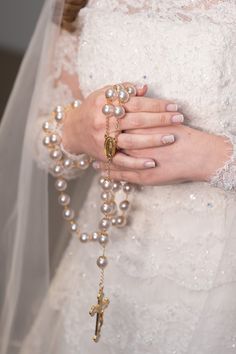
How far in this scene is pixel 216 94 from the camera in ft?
3.21

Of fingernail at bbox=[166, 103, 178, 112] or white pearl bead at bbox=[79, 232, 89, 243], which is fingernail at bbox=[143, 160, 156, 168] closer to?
fingernail at bbox=[166, 103, 178, 112]

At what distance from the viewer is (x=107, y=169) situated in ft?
3.44

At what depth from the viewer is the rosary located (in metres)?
0.97

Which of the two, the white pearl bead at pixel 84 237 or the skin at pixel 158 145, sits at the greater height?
the skin at pixel 158 145

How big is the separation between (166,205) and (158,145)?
0.15 m

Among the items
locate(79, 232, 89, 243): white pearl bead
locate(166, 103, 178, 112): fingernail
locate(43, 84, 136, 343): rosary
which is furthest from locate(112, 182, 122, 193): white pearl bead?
locate(166, 103, 178, 112): fingernail

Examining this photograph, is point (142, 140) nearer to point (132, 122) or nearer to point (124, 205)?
point (132, 122)

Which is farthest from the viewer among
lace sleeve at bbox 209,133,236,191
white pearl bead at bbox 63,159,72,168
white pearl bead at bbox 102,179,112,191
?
white pearl bead at bbox 63,159,72,168

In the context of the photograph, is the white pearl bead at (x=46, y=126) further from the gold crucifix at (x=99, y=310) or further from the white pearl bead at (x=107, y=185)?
the gold crucifix at (x=99, y=310)

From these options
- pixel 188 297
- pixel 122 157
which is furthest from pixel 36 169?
pixel 188 297

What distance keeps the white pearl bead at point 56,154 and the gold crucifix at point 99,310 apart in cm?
28

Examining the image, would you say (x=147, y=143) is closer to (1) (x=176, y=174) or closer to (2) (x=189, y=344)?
(1) (x=176, y=174)

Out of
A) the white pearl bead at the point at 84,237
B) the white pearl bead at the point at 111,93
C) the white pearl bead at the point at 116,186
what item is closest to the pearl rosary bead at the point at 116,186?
the white pearl bead at the point at 116,186

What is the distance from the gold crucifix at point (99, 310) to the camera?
101cm
